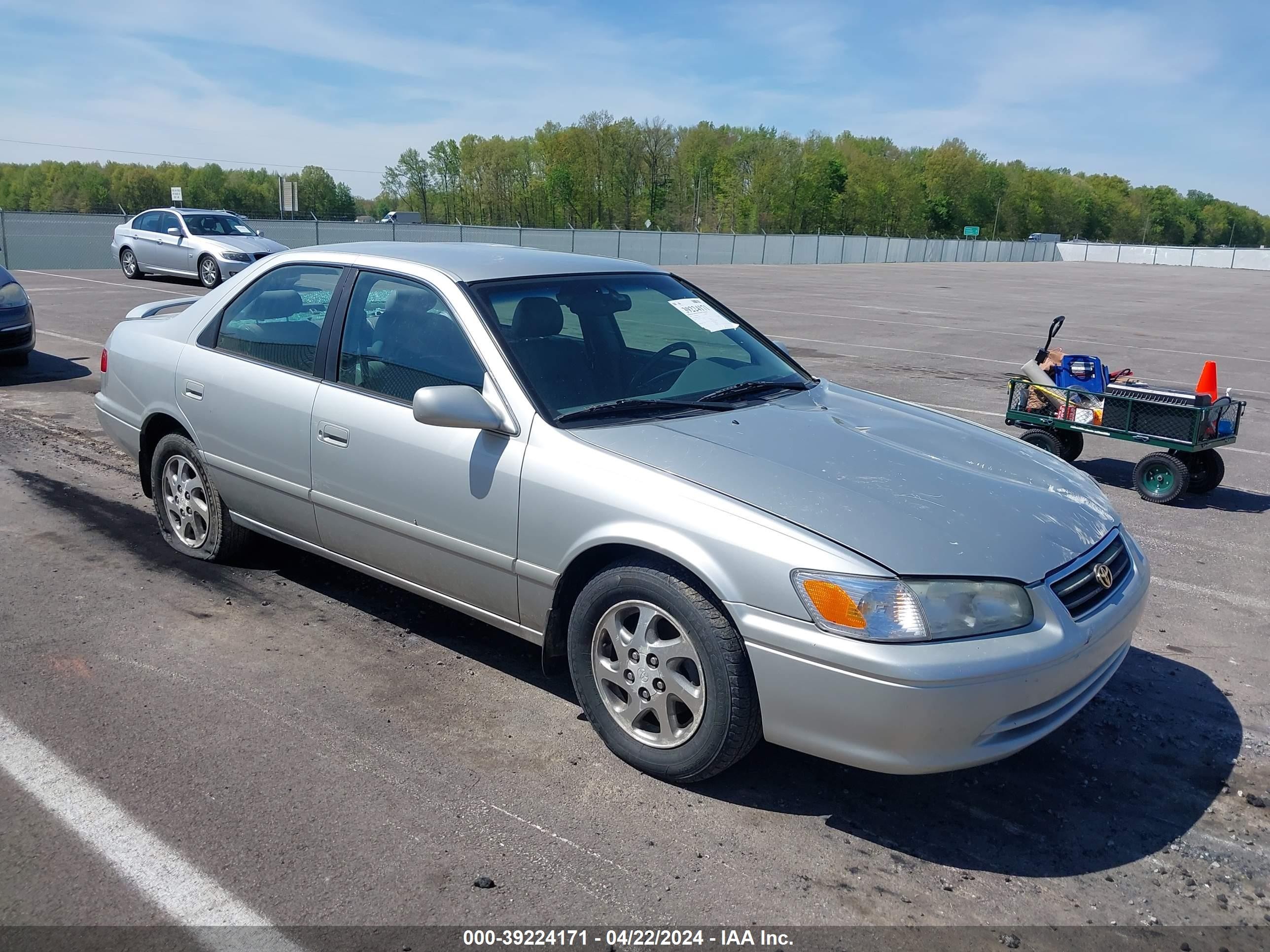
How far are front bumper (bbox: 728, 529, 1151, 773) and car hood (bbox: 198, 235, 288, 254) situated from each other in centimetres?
1955

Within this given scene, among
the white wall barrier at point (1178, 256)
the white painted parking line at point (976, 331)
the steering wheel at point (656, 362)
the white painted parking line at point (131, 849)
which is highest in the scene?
Result: the white wall barrier at point (1178, 256)

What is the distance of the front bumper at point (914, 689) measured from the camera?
110 inches

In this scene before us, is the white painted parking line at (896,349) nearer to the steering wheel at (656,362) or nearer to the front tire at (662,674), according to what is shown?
the steering wheel at (656,362)

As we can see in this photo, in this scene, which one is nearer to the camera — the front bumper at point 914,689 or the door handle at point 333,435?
the front bumper at point 914,689

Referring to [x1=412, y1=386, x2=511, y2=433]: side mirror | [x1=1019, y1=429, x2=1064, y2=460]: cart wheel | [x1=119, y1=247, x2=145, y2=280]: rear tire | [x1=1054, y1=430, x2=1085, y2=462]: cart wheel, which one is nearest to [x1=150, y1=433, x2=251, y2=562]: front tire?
[x1=412, y1=386, x2=511, y2=433]: side mirror

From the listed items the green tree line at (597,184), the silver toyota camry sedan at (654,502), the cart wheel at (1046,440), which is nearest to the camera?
the silver toyota camry sedan at (654,502)

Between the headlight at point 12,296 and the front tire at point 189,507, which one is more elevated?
the headlight at point 12,296

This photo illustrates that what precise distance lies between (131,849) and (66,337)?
39.4ft

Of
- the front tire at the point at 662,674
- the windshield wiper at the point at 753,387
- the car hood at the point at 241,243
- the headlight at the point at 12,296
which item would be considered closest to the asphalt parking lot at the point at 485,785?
the front tire at the point at 662,674

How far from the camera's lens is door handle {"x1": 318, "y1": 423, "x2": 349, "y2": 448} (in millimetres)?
4082

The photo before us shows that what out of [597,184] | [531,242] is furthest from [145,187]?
[531,242]

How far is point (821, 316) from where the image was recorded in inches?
832

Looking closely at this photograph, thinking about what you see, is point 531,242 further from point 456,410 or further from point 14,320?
point 456,410

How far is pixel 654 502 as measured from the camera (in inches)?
125
